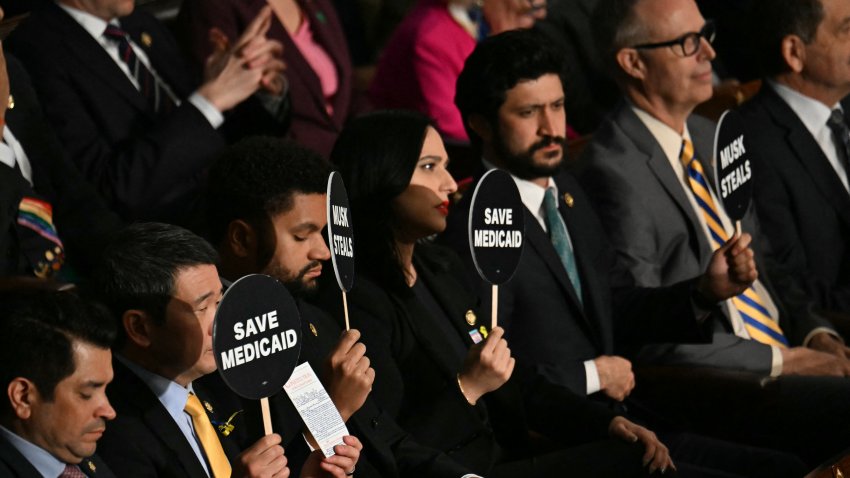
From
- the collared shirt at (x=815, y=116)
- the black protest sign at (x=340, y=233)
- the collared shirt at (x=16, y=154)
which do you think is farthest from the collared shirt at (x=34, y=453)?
the collared shirt at (x=815, y=116)

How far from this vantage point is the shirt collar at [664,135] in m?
4.34

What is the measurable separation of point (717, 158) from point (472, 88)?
640 mm

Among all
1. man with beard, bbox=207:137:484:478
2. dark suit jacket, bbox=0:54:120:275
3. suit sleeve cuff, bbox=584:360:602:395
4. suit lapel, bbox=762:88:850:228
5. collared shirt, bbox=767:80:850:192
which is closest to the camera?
man with beard, bbox=207:137:484:478

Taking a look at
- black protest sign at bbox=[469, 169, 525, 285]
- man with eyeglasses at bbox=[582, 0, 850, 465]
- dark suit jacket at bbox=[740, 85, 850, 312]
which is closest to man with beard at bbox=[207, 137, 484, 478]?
black protest sign at bbox=[469, 169, 525, 285]

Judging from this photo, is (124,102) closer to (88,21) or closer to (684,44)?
(88,21)

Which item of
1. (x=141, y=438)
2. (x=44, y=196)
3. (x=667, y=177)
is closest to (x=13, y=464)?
(x=141, y=438)

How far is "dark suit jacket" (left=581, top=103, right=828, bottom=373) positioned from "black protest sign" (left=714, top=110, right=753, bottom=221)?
0.74ft

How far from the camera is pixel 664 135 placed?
436cm

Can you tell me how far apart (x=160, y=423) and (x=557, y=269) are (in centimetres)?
136

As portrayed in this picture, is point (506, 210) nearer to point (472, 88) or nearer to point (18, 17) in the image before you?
point (472, 88)

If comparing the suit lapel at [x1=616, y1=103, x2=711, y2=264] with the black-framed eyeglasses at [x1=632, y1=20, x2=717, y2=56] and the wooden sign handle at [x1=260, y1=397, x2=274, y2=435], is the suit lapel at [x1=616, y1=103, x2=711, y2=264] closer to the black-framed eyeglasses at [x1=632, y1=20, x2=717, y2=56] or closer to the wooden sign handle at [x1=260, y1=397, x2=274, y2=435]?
the black-framed eyeglasses at [x1=632, y1=20, x2=717, y2=56]

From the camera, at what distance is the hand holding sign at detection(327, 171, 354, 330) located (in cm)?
302

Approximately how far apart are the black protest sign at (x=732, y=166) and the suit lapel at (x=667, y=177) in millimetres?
215

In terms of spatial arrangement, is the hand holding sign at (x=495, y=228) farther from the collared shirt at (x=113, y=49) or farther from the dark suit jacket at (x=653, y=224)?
the collared shirt at (x=113, y=49)
